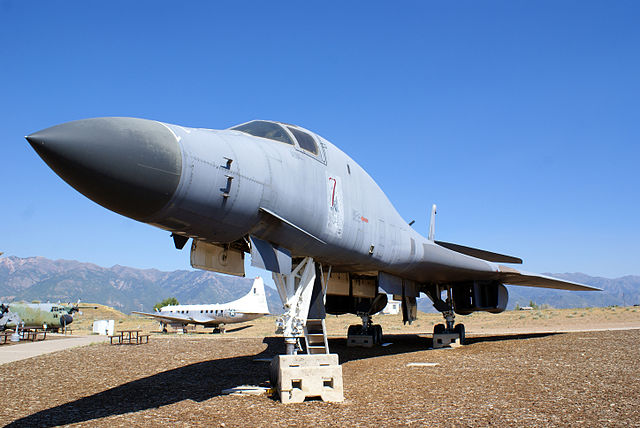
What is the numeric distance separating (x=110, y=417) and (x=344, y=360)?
6.84m

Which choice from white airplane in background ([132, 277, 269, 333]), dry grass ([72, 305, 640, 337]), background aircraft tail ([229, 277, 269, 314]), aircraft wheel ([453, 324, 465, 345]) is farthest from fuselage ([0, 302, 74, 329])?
aircraft wheel ([453, 324, 465, 345])

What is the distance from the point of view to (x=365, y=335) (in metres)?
15.6

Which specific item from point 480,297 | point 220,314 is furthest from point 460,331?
point 220,314

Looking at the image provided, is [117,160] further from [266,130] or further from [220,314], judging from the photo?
[220,314]

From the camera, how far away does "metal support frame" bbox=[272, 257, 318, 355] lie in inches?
292

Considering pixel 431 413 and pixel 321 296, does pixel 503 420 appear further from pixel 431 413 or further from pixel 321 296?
pixel 321 296

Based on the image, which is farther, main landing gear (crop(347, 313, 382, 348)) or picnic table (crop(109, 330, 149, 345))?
picnic table (crop(109, 330, 149, 345))

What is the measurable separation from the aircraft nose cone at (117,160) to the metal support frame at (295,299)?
2.81m

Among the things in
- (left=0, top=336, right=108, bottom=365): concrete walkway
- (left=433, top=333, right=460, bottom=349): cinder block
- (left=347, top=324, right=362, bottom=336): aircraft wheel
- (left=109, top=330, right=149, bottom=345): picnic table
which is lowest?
(left=0, top=336, right=108, bottom=365): concrete walkway

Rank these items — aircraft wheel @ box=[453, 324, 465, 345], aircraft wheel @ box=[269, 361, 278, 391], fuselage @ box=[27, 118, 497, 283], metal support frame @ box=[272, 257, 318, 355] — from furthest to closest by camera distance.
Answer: aircraft wheel @ box=[453, 324, 465, 345] < metal support frame @ box=[272, 257, 318, 355] < aircraft wheel @ box=[269, 361, 278, 391] < fuselage @ box=[27, 118, 497, 283]

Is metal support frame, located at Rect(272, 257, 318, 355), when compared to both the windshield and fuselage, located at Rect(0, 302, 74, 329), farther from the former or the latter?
fuselage, located at Rect(0, 302, 74, 329)

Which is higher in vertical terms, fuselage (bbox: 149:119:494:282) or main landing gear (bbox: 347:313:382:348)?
fuselage (bbox: 149:119:494:282)

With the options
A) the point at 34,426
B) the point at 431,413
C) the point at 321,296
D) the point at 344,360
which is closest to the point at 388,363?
the point at 344,360

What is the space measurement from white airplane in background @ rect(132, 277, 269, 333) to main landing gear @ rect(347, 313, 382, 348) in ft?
61.8
